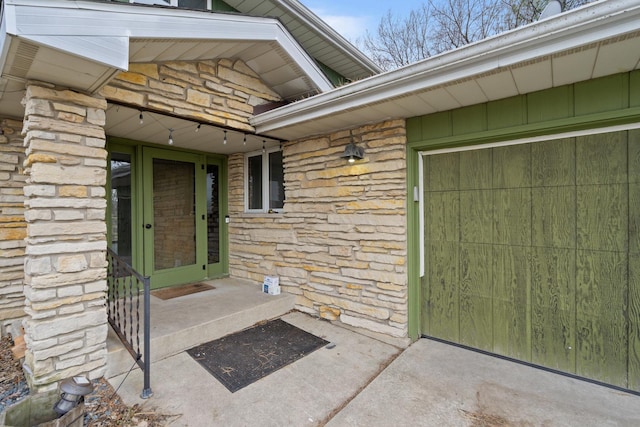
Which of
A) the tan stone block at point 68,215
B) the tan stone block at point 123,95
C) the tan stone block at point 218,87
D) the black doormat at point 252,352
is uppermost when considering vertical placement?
the tan stone block at point 218,87

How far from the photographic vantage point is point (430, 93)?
2469 mm

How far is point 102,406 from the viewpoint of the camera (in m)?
2.09

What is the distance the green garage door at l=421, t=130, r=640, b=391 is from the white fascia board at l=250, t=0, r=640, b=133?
91 centimetres

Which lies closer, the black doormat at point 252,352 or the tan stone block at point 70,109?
the tan stone block at point 70,109

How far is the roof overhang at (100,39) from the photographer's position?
1.73 m

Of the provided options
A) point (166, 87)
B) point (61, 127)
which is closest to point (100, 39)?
point (61, 127)

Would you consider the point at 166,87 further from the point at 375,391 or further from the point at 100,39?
the point at 375,391

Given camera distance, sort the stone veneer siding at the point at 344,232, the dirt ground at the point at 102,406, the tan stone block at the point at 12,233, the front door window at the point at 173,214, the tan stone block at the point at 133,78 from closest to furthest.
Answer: the dirt ground at the point at 102,406
the tan stone block at the point at 133,78
the tan stone block at the point at 12,233
the stone veneer siding at the point at 344,232
the front door window at the point at 173,214

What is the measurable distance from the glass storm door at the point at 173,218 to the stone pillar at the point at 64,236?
5.85 ft

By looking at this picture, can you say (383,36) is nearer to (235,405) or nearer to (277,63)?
(277,63)

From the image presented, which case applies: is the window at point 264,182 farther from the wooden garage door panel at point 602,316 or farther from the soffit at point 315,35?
the wooden garage door panel at point 602,316

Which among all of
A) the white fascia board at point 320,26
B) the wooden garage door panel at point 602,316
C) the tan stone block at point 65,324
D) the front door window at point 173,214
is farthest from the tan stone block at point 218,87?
the wooden garage door panel at point 602,316

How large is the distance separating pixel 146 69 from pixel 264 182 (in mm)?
2147

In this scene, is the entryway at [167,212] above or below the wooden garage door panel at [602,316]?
above
